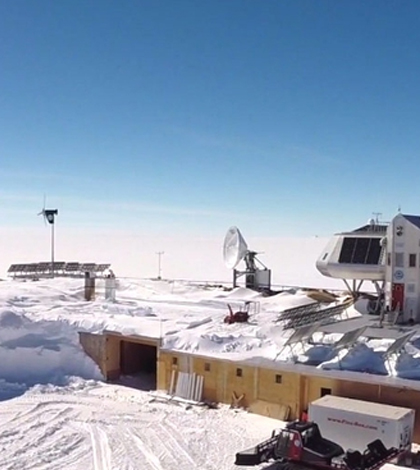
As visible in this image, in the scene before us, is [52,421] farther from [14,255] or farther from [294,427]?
[14,255]

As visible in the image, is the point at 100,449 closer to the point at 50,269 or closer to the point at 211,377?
the point at 211,377

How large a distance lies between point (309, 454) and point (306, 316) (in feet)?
26.4

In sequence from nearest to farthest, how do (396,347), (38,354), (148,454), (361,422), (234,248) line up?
1. (361,422)
2. (148,454)
3. (396,347)
4. (38,354)
5. (234,248)

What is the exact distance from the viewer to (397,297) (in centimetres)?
2114

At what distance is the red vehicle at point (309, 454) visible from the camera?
40.5 ft

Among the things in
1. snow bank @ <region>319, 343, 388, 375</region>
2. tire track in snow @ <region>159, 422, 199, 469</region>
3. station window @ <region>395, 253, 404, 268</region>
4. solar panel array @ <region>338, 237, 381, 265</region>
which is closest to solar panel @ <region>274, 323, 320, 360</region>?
snow bank @ <region>319, 343, 388, 375</region>

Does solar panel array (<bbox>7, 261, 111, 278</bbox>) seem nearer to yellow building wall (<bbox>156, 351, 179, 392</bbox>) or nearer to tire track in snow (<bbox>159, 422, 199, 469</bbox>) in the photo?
yellow building wall (<bbox>156, 351, 179, 392</bbox>)

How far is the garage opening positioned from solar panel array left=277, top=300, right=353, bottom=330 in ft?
17.5

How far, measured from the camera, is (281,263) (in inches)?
2968

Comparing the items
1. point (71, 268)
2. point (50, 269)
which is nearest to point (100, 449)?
point (71, 268)

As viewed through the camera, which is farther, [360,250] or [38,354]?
[360,250]

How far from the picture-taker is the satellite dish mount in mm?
31719

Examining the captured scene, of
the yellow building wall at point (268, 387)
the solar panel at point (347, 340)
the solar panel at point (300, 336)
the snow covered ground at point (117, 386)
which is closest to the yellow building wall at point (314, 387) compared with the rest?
the yellow building wall at point (268, 387)

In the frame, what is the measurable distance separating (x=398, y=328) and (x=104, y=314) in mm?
11968
